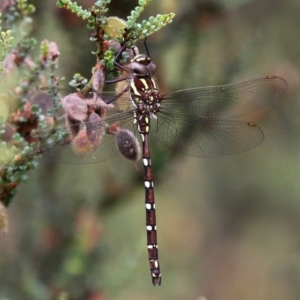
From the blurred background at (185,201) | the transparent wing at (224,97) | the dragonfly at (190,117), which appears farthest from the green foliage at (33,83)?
the blurred background at (185,201)

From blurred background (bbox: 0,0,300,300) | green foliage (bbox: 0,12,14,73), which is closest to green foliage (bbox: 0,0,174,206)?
green foliage (bbox: 0,12,14,73)

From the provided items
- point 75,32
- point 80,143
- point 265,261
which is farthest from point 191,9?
point 265,261

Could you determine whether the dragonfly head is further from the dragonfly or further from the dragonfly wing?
the dragonfly wing

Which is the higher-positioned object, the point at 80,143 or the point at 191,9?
the point at 191,9

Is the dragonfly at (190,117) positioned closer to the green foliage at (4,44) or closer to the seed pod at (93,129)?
the seed pod at (93,129)

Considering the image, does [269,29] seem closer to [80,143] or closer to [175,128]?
[175,128]

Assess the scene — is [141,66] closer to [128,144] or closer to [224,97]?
[128,144]
